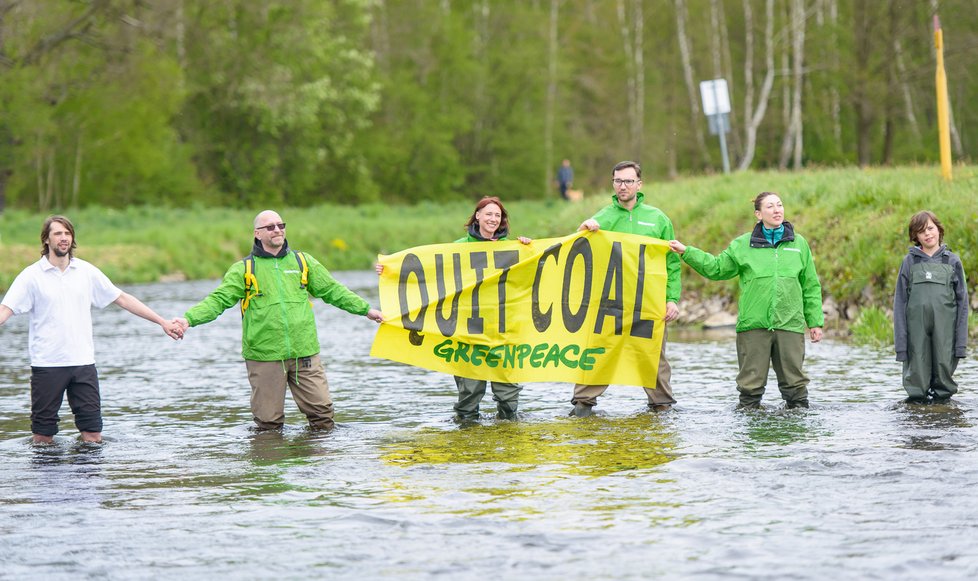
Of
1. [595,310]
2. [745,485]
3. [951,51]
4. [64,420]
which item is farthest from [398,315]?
[951,51]

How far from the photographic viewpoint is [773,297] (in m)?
12.5

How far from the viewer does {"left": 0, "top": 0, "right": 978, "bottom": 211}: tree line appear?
5244 cm

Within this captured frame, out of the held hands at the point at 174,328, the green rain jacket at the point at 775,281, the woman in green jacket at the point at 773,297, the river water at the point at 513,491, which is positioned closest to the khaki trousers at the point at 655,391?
the river water at the point at 513,491

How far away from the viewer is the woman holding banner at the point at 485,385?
1308 cm

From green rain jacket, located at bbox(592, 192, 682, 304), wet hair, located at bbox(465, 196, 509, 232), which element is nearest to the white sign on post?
green rain jacket, located at bbox(592, 192, 682, 304)

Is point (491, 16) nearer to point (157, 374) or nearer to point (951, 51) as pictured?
point (951, 51)

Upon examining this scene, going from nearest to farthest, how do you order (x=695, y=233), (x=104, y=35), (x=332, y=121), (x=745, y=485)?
(x=745, y=485) < (x=695, y=233) < (x=104, y=35) < (x=332, y=121)

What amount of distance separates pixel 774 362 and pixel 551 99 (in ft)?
216

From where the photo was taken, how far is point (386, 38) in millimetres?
74500

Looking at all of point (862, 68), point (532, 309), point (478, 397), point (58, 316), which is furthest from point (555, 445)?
point (862, 68)

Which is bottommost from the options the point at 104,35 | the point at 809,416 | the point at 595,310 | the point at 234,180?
the point at 809,416

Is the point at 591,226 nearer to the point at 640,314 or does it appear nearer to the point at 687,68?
the point at 640,314

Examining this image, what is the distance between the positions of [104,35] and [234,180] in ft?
57.9

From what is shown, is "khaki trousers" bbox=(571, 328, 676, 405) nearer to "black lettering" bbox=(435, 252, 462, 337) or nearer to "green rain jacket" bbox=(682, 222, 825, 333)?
"green rain jacket" bbox=(682, 222, 825, 333)
